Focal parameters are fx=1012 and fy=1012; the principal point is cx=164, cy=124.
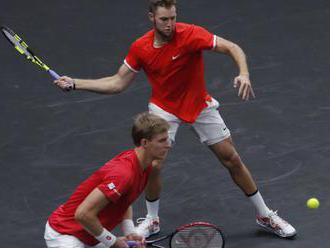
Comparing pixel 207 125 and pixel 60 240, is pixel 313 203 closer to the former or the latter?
pixel 207 125

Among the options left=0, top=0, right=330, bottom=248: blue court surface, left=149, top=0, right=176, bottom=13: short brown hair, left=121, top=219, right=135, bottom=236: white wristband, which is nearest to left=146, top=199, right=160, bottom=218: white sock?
left=0, top=0, right=330, bottom=248: blue court surface

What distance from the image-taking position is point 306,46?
1284 centimetres

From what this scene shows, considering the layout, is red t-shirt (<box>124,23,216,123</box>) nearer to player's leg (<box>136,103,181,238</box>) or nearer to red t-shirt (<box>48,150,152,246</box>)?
player's leg (<box>136,103,181,238</box>)

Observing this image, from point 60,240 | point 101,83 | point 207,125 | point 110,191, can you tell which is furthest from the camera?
point 207,125

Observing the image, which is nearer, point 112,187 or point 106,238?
point 112,187

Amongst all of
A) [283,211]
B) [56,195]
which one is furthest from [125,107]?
[283,211]

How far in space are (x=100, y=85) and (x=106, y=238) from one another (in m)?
1.92

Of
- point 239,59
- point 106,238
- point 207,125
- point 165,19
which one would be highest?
point 165,19

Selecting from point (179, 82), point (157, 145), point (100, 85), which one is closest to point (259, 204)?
point (179, 82)

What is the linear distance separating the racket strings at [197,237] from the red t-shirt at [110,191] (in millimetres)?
804

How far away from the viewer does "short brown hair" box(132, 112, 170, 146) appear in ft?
23.1

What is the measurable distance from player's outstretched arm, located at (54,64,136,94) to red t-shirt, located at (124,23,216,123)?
89 mm

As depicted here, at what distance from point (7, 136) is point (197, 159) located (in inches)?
84.4

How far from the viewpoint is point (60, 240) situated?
720 cm
